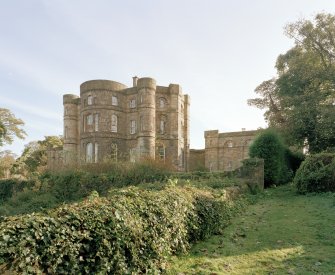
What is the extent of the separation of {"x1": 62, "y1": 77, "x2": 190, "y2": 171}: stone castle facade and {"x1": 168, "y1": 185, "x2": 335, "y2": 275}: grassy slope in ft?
80.6

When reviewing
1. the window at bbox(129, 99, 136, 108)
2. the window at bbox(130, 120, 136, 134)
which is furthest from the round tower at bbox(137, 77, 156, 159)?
the window at bbox(129, 99, 136, 108)

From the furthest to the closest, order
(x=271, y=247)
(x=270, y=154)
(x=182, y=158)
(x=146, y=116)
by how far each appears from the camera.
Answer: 1. (x=182, y=158)
2. (x=146, y=116)
3. (x=270, y=154)
4. (x=271, y=247)

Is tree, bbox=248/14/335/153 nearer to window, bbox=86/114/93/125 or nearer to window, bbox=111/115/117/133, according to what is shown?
window, bbox=111/115/117/133

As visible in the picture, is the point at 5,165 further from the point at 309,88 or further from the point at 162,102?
the point at 309,88

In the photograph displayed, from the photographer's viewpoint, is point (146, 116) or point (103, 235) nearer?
point (103, 235)

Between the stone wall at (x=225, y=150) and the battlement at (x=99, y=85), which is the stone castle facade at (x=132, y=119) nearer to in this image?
the battlement at (x=99, y=85)

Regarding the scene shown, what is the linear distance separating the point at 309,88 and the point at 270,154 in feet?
30.2

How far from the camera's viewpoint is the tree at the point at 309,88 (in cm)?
2369

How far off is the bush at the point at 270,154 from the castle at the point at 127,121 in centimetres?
1446

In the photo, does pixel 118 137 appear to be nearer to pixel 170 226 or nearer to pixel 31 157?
pixel 31 157

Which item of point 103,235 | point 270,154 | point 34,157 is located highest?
point 34,157

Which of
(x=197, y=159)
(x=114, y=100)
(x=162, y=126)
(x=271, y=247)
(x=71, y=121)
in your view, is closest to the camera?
(x=271, y=247)

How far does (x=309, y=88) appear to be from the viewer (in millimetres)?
25953

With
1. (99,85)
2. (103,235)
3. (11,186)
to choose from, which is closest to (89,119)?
(99,85)
